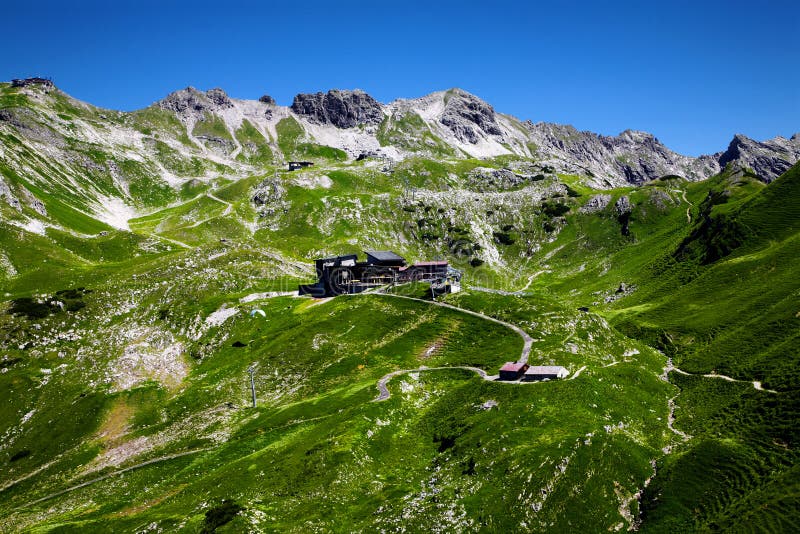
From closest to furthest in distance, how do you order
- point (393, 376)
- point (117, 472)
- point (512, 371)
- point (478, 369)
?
point (512, 371)
point (478, 369)
point (117, 472)
point (393, 376)

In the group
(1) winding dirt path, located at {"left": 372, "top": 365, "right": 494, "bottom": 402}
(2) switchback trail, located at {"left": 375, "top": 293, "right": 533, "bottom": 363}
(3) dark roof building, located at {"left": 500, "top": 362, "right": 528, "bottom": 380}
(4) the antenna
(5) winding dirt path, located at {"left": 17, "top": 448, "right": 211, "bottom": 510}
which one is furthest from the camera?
(4) the antenna

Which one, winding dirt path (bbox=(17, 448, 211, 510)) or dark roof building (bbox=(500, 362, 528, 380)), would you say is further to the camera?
winding dirt path (bbox=(17, 448, 211, 510))

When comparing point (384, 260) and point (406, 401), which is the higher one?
point (384, 260)

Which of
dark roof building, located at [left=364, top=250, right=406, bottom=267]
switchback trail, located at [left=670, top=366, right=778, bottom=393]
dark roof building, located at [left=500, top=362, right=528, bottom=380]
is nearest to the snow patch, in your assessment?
dark roof building, located at [left=364, top=250, right=406, bottom=267]

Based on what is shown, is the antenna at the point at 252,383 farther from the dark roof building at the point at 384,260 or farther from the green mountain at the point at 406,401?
the dark roof building at the point at 384,260

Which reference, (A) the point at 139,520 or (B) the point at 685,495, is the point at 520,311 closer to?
(B) the point at 685,495

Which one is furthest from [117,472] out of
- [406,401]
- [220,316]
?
[220,316]

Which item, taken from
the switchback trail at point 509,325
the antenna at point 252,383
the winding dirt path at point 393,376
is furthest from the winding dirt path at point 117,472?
the switchback trail at point 509,325

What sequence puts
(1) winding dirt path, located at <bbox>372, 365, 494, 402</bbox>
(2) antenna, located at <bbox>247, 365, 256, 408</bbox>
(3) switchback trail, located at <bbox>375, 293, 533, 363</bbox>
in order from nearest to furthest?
(1) winding dirt path, located at <bbox>372, 365, 494, 402</bbox> → (3) switchback trail, located at <bbox>375, 293, 533, 363</bbox> → (2) antenna, located at <bbox>247, 365, 256, 408</bbox>

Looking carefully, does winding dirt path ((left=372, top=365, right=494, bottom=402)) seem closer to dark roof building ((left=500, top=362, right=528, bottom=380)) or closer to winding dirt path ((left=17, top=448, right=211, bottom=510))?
dark roof building ((left=500, top=362, right=528, bottom=380))

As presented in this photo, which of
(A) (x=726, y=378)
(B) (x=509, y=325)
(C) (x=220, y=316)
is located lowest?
(A) (x=726, y=378)

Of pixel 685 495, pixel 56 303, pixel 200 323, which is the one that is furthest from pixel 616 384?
pixel 56 303

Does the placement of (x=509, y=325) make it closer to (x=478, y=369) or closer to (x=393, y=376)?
(x=478, y=369)

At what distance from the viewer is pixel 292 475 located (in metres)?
63.4
